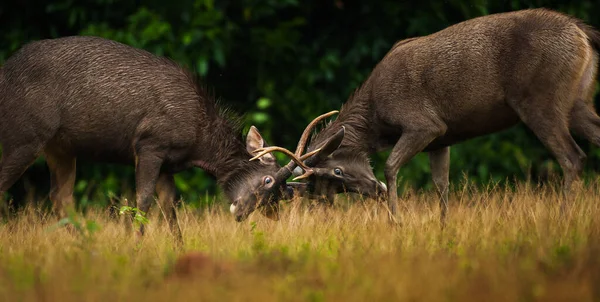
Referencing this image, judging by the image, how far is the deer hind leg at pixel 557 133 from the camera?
7508mm

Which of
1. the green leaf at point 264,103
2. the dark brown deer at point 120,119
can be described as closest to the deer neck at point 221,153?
the dark brown deer at point 120,119

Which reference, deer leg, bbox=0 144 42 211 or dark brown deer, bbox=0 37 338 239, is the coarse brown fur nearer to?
dark brown deer, bbox=0 37 338 239

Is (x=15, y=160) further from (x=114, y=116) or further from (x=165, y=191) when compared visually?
(x=165, y=191)

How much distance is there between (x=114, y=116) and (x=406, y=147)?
258cm

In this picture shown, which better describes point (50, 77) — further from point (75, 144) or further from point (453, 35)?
point (453, 35)

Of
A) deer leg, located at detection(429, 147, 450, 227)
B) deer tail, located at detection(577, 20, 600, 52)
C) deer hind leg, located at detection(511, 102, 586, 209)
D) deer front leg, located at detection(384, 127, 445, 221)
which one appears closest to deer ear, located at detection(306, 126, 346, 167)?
deer front leg, located at detection(384, 127, 445, 221)

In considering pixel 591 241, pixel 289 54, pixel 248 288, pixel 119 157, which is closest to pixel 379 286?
pixel 248 288

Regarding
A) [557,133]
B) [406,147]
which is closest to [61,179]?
[406,147]

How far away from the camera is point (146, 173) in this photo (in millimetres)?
7742

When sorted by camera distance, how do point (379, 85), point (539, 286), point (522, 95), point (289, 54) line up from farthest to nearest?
point (289, 54) → point (379, 85) → point (522, 95) → point (539, 286)

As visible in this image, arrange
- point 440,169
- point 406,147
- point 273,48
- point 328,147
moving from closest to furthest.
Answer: point 406,147 → point 328,147 → point 440,169 → point 273,48

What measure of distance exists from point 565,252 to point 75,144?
437 cm

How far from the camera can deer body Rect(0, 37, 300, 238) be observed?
25.0 ft

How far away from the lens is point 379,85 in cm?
826
